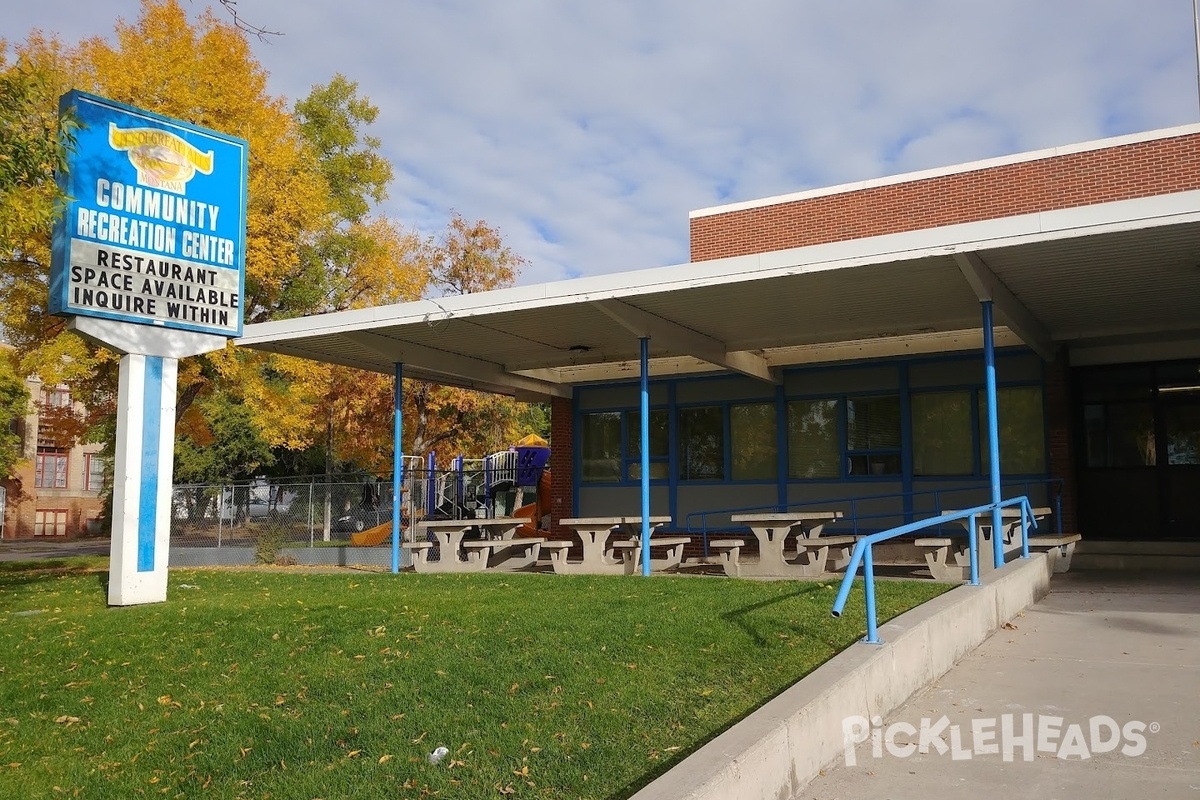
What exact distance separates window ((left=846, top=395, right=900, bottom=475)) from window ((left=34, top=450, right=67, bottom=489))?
41.7 m

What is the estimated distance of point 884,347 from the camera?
15.8 metres

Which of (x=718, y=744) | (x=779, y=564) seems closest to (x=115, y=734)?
(x=718, y=744)

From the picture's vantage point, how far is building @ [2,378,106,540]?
43719 millimetres

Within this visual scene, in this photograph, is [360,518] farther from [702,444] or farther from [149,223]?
[149,223]

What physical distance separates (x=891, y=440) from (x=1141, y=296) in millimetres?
5181

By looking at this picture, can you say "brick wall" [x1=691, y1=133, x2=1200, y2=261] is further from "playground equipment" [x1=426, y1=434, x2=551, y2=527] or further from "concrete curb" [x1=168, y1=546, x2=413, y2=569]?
"concrete curb" [x1=168, y1=546, x2=413, y2=569]

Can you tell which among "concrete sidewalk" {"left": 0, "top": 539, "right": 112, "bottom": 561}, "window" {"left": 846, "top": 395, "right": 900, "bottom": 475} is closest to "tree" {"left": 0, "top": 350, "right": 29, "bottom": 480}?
"concrete sidewalk" {"left": 0, "top": 539, "right": 112, "bottom": 561}

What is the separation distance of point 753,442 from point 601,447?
10.8 feet

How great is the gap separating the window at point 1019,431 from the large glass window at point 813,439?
8.04ft

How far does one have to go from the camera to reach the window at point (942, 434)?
15.7 meters

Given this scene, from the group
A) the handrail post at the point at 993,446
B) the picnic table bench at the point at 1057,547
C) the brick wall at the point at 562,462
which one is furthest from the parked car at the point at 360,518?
the handrail post at the point at 993,446

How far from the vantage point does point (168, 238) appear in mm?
11297

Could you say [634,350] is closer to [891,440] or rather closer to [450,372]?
[450,372]

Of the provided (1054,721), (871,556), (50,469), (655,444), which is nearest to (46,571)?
(655,444)
